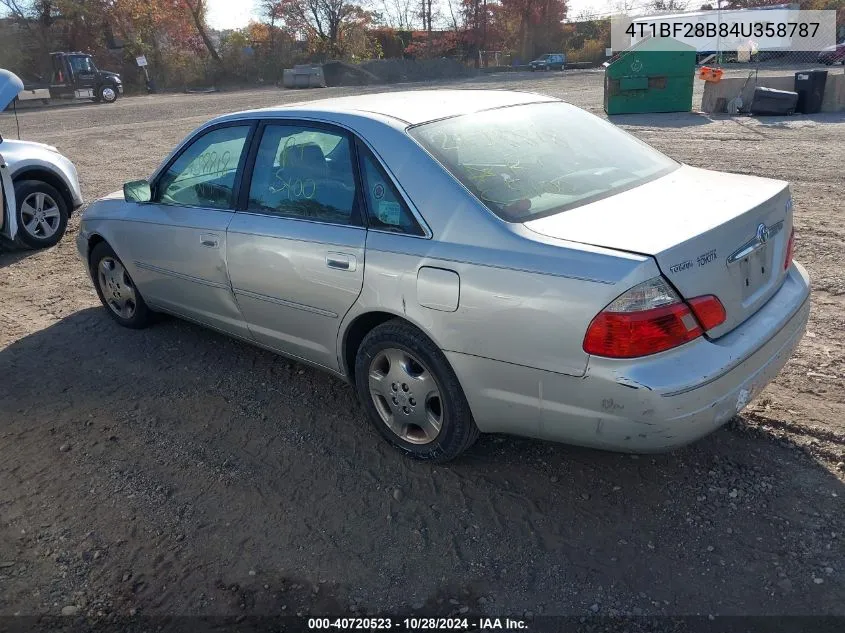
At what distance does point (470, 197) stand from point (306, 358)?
1.42m

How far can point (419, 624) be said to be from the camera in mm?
2523

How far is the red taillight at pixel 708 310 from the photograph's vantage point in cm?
261

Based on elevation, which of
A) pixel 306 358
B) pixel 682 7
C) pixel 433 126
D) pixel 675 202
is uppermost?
pixel 682 7

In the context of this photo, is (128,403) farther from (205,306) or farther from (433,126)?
(433,126)

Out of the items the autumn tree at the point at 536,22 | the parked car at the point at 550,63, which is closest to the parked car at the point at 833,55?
the parked car at the point at 550,63

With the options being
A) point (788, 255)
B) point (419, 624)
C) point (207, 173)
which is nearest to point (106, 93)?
point (207, 173)

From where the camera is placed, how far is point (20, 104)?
1313 inches

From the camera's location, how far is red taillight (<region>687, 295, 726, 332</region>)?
8.57 feet

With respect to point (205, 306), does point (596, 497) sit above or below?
below

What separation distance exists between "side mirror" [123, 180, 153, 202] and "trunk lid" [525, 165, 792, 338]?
2.93 m

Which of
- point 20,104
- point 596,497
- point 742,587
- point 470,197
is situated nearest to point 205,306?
point 470,197

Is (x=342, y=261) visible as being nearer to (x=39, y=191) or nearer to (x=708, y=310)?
(x=708, y=310)

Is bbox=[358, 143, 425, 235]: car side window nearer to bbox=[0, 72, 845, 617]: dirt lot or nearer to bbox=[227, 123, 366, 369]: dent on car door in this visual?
bbox=[227, 123, 366, 369]: dent on car door

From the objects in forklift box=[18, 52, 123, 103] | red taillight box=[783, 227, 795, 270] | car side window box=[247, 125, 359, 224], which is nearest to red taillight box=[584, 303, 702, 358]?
red taillight box=[783, 227, 795, 270]
